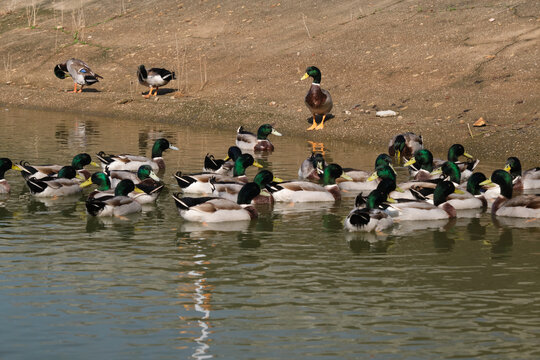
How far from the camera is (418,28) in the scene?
3177 cm

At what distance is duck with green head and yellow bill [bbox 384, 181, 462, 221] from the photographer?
15.7 metres

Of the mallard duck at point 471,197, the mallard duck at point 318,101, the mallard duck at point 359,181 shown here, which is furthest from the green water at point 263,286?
the mallard duck at point 318,101

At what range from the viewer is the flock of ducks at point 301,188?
15.5 m

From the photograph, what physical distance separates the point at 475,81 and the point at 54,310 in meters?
19.0

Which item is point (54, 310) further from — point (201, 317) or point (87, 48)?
point (87, 48)

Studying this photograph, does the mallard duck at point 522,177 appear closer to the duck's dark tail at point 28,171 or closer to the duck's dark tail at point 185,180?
the duck's dark tail at point 185,180

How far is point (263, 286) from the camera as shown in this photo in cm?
1135

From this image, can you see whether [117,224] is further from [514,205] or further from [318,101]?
[318,101]

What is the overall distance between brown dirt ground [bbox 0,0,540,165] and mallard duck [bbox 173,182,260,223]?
8496mm

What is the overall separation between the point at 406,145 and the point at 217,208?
25.5ft

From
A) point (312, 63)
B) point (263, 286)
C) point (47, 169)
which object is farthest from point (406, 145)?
point (263, 286)

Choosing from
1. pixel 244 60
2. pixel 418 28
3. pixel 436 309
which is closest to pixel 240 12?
pixel 244 60

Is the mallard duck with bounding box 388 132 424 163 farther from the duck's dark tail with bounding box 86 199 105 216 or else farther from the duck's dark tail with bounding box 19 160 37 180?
the duck's dark tail with bounding box 86 199 105 216

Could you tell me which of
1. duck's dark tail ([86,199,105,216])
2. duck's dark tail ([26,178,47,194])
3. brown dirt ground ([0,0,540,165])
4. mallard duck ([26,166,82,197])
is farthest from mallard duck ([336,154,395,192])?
duck's dark tail ([26,178,47,194])
